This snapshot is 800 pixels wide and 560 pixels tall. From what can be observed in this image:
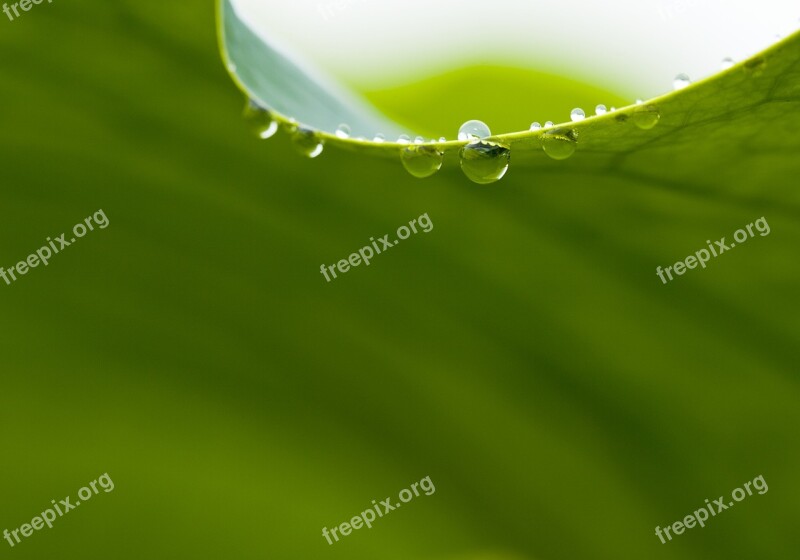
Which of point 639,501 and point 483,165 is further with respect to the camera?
point 639,501

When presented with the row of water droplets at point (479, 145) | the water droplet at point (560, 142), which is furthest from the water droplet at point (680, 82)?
the water droplet at point (560, 142)

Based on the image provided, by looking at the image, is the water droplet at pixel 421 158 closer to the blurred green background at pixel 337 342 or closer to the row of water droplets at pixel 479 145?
the row of water droplets at pixel 479 145

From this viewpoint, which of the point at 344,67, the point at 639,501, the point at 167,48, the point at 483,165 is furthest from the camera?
the point at 344,67

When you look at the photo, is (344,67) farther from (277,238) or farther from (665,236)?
(665,236)

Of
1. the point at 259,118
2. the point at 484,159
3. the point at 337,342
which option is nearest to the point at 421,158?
the point at 484,159

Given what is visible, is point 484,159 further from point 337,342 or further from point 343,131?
point 337,342

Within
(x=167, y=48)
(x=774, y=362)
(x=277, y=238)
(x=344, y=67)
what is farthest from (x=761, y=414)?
(x=344, y=67)

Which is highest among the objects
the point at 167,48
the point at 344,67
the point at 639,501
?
the point at 344,67
